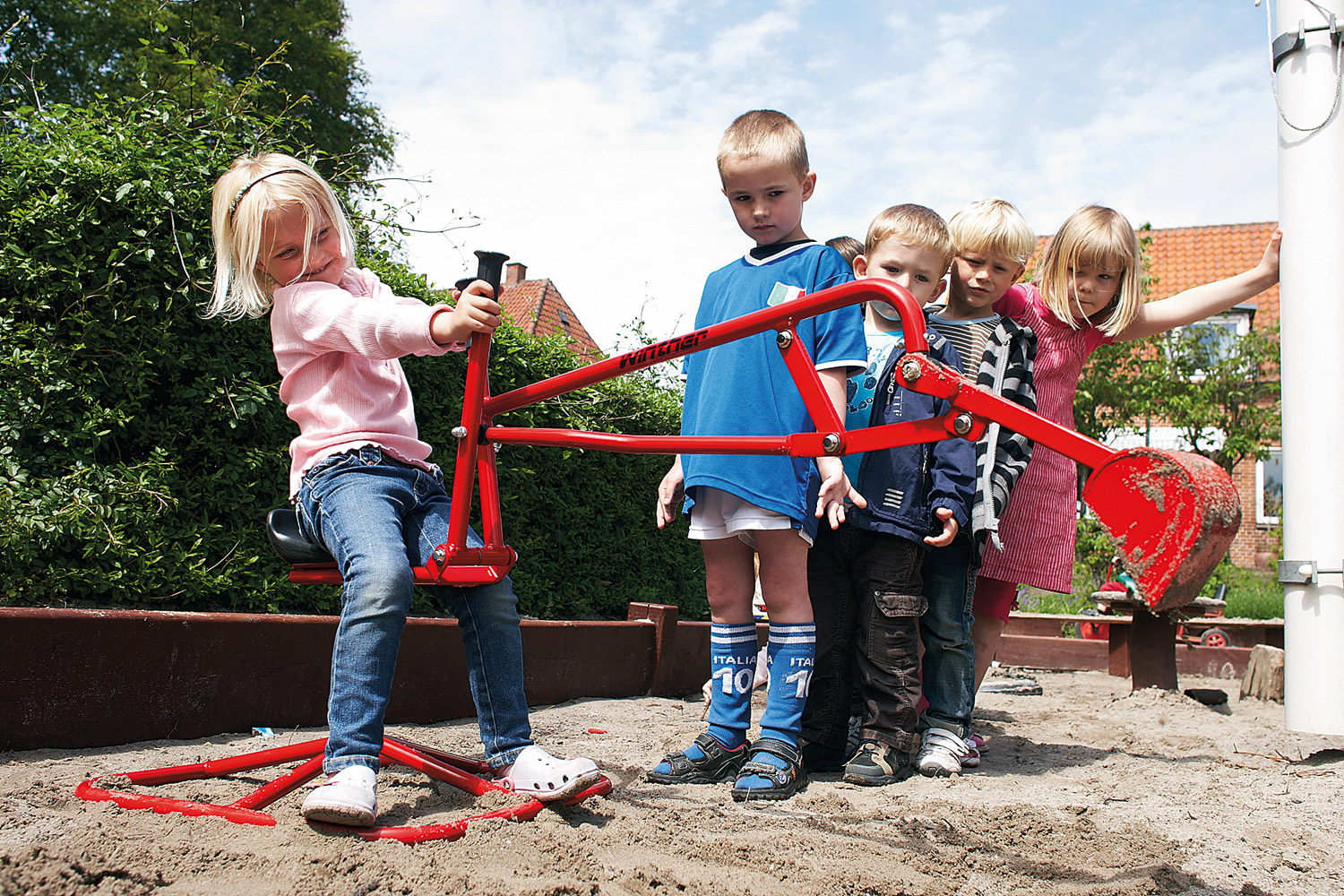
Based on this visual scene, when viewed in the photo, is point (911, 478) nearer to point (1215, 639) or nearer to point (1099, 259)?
point (1099, 259)

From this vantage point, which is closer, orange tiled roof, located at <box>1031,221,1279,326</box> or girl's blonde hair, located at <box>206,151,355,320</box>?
girl's blonde hair, located at <box>206,151,355,320</box>

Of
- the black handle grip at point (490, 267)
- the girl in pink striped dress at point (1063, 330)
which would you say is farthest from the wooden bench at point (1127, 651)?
the black handle grip at point (490, 267)

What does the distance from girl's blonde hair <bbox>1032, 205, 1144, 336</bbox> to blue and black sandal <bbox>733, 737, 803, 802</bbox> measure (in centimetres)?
176

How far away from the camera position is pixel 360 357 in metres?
2.22

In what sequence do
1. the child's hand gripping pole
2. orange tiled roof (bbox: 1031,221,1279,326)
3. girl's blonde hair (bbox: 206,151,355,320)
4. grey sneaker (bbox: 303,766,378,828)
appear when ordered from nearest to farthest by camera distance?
grey sneaker (bbox: 303,766,378,828), the child's hand gripping pole, girl's blonde hair (bbox: 206,151,355,320), orange tiled roof (bbox: 1031,221,1279,326)

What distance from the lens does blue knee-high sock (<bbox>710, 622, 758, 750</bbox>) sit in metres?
2.66

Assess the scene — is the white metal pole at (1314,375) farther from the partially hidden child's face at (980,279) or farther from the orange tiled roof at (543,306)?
the orange tiled roof at (543,306)

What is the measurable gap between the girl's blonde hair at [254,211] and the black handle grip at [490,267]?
0.42 metres

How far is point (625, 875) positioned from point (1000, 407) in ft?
3.79

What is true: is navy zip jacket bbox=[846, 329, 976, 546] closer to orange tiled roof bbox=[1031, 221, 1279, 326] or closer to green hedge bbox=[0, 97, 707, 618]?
green hedge bbox=[0, 97, 707, 618]

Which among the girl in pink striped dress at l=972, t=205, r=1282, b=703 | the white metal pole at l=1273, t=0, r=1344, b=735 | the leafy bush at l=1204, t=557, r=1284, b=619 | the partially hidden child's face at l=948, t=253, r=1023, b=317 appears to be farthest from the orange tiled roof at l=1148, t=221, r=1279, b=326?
the partially hidden child's face at l=948, t=253, r=1023, b=317

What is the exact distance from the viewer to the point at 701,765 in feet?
8.21

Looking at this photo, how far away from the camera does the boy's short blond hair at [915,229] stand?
2.90m

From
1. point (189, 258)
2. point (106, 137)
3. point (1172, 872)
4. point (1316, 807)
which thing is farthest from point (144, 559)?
point (1316, 807)
